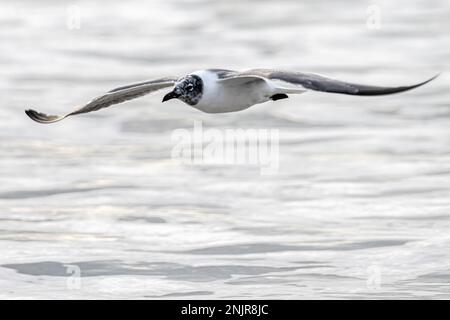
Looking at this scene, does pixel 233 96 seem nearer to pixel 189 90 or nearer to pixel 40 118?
pixel 189 90

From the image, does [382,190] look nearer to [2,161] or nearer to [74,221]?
[74,221]

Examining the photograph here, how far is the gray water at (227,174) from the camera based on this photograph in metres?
17.1

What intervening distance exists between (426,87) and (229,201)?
26.8 ft

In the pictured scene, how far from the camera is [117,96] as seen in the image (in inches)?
639

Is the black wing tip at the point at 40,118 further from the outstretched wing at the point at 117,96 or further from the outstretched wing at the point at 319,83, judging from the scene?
the outstretched wing at the point at 319,83

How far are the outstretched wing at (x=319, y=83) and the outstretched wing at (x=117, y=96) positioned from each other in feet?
4.25

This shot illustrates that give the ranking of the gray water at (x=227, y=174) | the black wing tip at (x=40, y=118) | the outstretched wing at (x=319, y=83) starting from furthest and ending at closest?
1. the gray water at (x=227, y=174)
2. the black wing tip at (x=40, y=118)
3. the outstretched wing at (x=319, y=83)

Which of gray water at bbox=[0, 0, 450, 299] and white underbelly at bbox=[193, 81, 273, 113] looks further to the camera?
gray water at bbox=[0, 0, 450, 299]

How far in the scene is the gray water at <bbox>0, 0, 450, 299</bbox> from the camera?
1709 cm

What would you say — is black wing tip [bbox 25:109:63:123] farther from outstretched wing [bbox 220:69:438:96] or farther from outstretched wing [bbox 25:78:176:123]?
outstretched wing [bbox 220:69:438:96]

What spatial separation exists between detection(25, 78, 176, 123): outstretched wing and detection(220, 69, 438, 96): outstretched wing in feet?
4.25

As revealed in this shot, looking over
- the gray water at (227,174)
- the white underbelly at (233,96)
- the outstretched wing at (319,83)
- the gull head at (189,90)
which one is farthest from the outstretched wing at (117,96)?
the gray water at (227,174)

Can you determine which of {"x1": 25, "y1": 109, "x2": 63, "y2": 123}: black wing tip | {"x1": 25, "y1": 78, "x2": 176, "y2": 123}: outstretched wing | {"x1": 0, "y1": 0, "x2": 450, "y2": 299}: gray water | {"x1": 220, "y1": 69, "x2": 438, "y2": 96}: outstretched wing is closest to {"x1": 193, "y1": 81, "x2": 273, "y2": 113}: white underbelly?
{"x1": 220, "y1": 69, "x2": 438, "y2": 96}: outstretched wing

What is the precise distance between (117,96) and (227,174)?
19.4 feet
